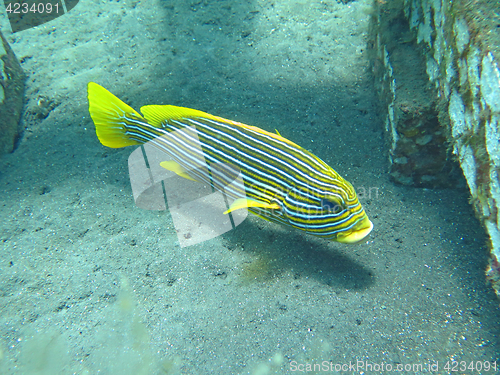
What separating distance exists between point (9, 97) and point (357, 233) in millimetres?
4768

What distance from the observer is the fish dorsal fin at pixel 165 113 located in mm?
2455

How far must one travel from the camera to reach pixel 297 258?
2.43m

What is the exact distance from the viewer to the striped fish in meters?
2.10

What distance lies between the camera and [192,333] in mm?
2072

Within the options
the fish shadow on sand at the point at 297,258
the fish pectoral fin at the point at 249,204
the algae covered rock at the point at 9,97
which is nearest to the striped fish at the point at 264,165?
the fish pectoral fin at the point at 249,204

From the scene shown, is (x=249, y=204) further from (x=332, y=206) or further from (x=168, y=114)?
(x=168, y=114)

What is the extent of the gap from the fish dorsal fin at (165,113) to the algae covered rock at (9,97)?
2386mm

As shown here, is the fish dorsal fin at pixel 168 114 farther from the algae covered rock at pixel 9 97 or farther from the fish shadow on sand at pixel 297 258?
the algae covered rock at pixel 9 97

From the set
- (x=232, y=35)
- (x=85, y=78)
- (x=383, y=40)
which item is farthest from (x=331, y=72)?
(x=85, y=78)

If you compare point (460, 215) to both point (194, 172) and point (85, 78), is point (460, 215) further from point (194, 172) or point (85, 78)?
point (85, 78)

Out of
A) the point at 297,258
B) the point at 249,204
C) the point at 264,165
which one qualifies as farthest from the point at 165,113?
the point at 297,258

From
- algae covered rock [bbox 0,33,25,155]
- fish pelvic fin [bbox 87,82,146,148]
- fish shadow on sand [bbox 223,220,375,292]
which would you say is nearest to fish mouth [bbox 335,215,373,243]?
fish shadow on sand [bbox 223,220,375,292]

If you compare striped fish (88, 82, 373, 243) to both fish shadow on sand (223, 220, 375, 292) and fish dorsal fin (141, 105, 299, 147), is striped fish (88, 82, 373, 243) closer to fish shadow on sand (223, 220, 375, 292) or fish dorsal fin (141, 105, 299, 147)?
fish dorsal fin (141, 105, 299, 147)

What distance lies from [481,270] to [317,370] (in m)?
1.52
